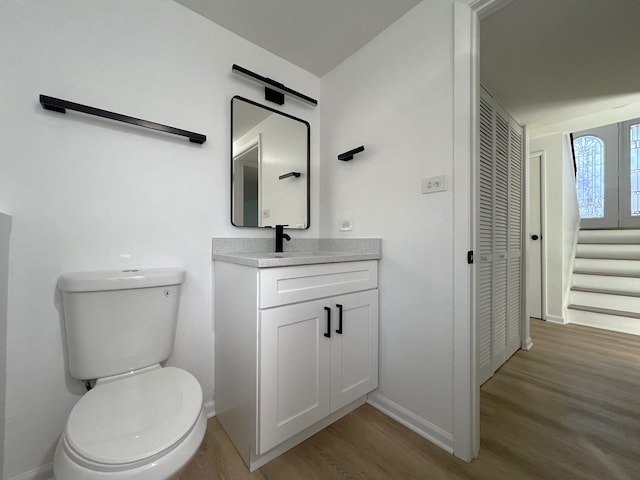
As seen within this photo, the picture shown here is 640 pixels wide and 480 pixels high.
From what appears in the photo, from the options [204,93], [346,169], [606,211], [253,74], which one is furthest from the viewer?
[606,211]

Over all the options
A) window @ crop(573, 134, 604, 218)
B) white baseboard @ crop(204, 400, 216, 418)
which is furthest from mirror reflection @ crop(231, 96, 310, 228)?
window @ crop(573, 134, 604, 218)

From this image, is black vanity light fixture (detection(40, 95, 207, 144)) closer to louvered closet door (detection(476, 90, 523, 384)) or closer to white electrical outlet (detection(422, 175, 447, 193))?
white electrical outlet (detection(422, 175, 447, 193))

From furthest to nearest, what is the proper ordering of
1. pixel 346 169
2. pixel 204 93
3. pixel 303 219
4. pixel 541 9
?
1. pixel 303 219
2. pixel 346 169
3. pixel 204 93
4. pixel 541 9

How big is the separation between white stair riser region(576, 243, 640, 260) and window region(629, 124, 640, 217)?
62 cm

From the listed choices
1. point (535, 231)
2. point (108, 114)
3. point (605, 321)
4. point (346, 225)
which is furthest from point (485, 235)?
point (605, 321)

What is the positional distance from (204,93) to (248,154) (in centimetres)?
39

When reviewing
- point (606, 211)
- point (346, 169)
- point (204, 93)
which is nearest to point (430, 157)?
point (346, 169)

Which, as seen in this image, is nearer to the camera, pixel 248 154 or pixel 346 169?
pixel 248 154

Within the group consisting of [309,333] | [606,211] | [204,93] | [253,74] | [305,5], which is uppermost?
[305,5]

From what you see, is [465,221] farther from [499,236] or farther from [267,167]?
[267,167]

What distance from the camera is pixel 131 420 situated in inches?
30.1

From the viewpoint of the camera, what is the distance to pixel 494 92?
197 centimetres

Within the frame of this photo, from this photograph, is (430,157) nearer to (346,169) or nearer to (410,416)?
(346,169)

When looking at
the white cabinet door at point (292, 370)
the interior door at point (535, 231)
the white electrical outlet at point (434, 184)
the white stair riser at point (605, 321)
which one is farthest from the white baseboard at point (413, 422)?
the white stair riser at point (605, 321)
